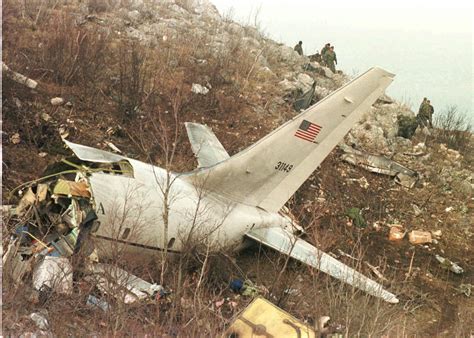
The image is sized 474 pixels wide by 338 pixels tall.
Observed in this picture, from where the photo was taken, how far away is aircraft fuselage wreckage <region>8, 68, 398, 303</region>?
8.57m

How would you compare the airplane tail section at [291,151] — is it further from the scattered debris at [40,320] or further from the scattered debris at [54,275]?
the scattered debris at [40,320]

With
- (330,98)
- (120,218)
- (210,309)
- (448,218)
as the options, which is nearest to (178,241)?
(120,218)

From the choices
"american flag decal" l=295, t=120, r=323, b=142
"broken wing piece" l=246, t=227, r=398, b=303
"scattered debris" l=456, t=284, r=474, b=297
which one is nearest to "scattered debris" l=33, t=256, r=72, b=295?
"broken wing piece" l=246, t=227, r=398, b=303

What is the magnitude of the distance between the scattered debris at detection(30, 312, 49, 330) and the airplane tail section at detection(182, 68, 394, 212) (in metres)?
3.94

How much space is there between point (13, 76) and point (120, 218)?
8.05m

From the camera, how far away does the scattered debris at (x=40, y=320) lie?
7036mm

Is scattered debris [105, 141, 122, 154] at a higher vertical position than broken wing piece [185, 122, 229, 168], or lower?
lower

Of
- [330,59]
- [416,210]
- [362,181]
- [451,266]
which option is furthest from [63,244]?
[330,59]

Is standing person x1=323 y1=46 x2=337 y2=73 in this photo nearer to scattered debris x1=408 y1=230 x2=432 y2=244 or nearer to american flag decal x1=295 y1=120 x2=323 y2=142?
scattered debris x1=408 y1=230 x2=432 y2=244

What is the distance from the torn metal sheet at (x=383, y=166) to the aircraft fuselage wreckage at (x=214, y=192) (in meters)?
5.86

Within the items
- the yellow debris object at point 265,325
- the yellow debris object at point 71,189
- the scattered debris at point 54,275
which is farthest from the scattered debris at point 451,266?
the scattered debris at point 54,275

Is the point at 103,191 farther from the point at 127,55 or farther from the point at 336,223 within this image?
the point at 127,55

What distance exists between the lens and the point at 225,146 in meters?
15.7

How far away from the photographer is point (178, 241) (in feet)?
31.0
